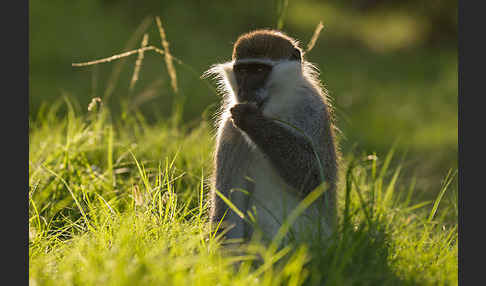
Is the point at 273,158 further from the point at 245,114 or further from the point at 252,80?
the point at 252,80

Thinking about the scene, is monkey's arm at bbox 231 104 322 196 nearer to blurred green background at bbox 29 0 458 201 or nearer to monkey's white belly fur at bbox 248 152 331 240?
monkey's white belly fur at bbox 248 152 331 240

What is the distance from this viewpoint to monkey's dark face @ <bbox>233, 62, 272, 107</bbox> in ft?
10.2

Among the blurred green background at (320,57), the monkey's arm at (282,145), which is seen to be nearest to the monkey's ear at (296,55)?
the monkey's arm at (282,145)

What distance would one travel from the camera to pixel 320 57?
13008 mm

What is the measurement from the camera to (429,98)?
1108 cm

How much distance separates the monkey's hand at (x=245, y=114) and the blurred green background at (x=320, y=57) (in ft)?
8.18

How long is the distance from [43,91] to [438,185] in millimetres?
6010

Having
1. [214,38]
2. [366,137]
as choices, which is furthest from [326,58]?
[366,137]

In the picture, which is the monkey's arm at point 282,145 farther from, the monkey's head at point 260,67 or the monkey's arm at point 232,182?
the monkey's arm at point 232,182

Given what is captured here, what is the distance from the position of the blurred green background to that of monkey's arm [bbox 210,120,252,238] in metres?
2.28

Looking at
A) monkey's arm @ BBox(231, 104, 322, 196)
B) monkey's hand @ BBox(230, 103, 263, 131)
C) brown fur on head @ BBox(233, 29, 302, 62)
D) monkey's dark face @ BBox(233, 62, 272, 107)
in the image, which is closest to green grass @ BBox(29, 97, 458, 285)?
monkey's arm @ BBox(231, 104, 322, 196)

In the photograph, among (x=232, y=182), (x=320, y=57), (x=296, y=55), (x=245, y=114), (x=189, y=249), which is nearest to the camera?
(x=189, y=249)

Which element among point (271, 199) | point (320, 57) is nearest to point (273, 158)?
point (271, 199)

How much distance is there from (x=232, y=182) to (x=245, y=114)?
1.57ft
